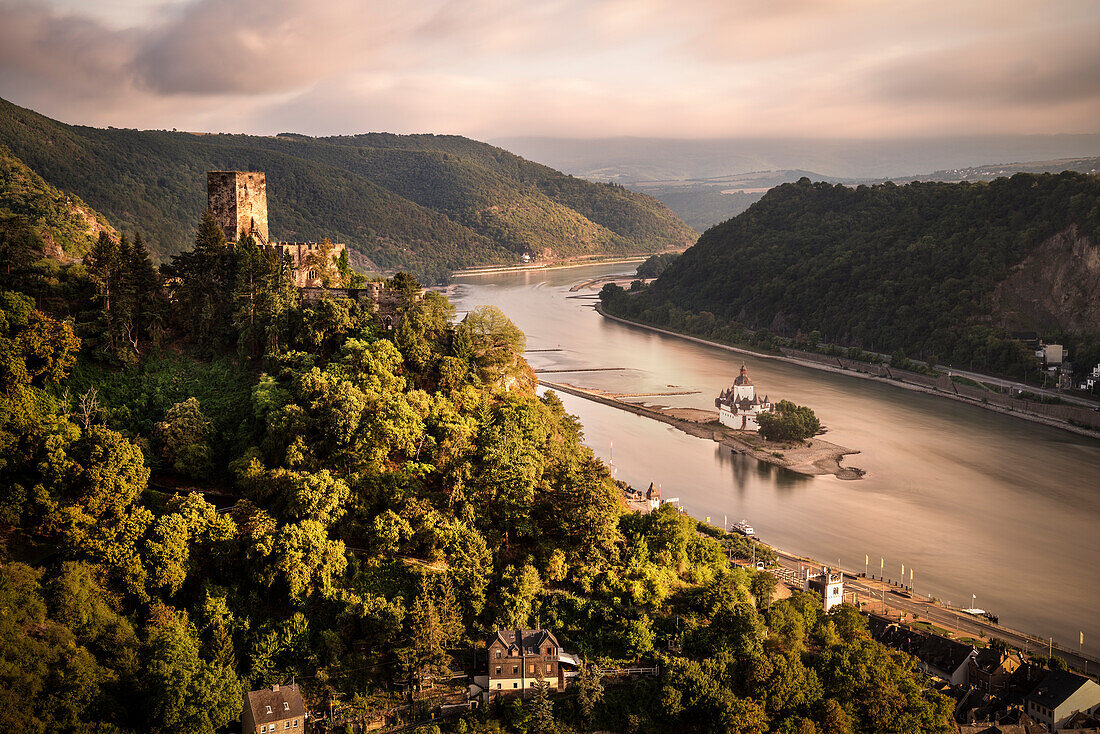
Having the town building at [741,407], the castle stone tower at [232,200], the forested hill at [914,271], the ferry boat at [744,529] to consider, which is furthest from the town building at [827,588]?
the forested hill at [914,271]

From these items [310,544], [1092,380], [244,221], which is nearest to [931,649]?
[310,544]

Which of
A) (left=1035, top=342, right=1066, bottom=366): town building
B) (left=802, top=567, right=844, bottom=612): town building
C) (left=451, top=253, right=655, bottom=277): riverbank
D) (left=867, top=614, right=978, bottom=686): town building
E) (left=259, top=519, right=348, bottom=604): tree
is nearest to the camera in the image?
(left=259, top=519, right=348, bottom=604): tree

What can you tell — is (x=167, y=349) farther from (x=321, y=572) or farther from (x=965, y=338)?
(x=965, y=338)

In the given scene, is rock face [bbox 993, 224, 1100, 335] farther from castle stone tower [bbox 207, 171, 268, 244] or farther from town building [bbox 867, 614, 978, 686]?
castle stone tower [bbox 207, 171, 268, 244]

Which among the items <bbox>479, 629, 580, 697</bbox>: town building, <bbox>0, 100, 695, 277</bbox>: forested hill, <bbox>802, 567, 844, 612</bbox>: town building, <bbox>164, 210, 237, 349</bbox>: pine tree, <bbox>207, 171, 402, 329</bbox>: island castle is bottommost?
<bbox>802, 567, 844, 612</bbox>: town building

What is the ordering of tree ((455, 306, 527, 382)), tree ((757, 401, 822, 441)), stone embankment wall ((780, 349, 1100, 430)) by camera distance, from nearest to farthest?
1. tree ((455, 306, 527, 382))
2. tree ((757, 401, 822, 441))
3. stone embankment wall ((780, 349, 1100, 430))

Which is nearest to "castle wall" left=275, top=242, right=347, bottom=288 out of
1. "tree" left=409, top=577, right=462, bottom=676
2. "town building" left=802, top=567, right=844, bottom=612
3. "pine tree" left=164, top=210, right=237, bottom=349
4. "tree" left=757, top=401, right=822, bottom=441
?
"pine tree" left=164, top=210, right=237, bottom=349
